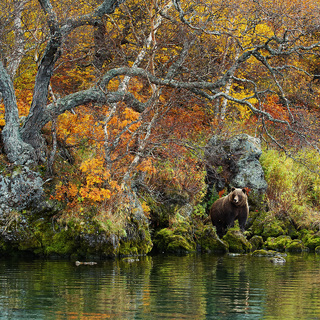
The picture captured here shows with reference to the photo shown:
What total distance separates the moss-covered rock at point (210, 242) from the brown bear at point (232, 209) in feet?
5.25

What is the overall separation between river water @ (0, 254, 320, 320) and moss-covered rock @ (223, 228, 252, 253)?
381 cm

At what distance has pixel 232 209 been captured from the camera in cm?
1886

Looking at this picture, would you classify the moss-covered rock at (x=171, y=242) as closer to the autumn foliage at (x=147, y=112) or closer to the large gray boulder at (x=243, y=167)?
the autumn foliage at (x=147, y=112)

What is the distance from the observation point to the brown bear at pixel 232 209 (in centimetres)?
1878

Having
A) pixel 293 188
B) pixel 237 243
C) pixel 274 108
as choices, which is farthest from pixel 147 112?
pixel 274 108

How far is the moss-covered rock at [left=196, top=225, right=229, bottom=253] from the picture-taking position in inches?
672

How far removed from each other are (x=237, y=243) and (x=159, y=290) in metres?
9.31

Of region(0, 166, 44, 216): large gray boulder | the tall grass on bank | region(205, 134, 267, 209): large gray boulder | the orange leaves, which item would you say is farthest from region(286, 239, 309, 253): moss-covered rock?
region(0, 166, 44, 216): large gray boulder

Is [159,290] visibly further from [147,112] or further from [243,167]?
[243,167]

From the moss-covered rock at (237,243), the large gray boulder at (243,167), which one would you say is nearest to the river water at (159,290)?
the moss-covered rock at (237,243)

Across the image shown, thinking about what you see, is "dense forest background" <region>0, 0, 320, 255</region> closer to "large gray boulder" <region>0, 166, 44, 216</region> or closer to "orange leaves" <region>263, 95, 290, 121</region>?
"large gray boulder" <region>0, 166, 44, 216</region>

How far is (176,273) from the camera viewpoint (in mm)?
10703

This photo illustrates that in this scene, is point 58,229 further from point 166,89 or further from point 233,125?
point 233,125

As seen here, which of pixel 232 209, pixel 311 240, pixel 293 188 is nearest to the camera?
pixel 311 240
